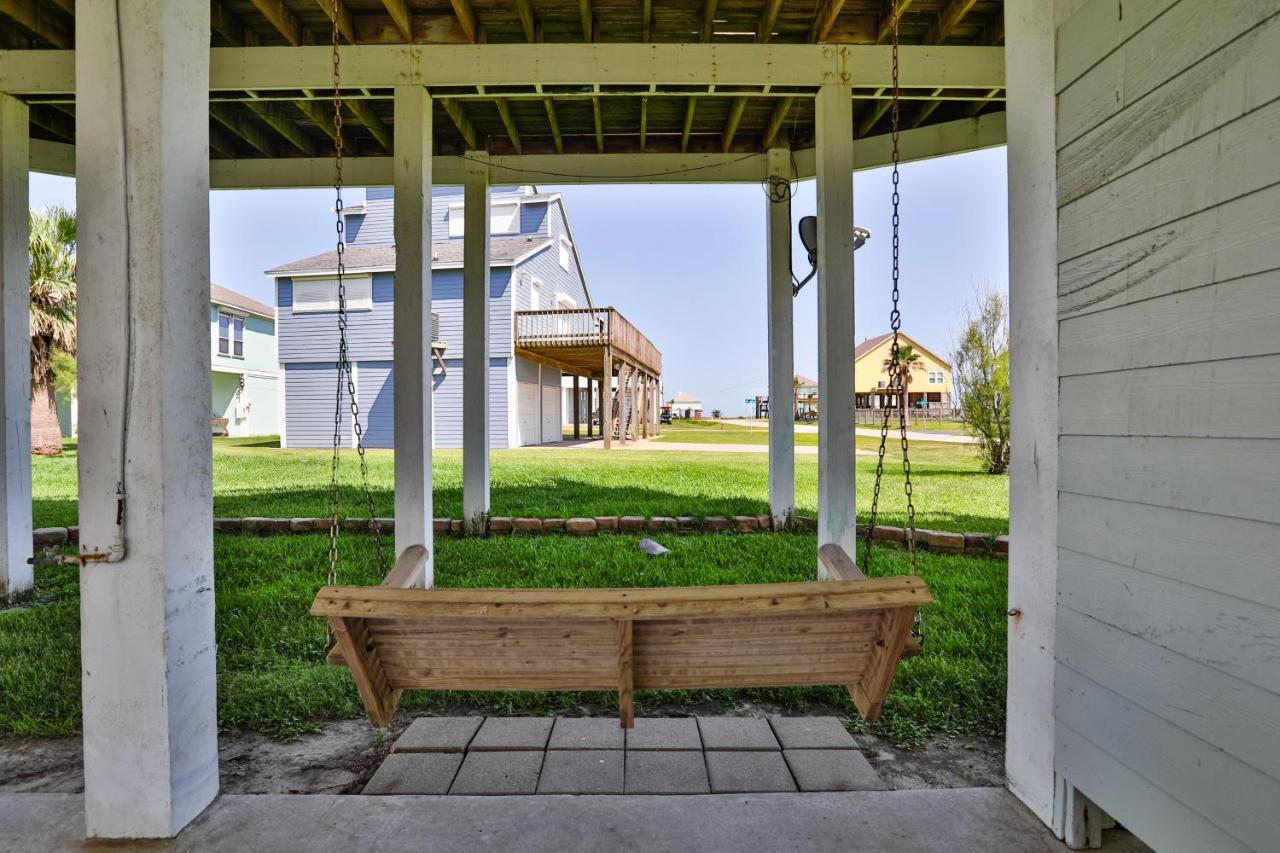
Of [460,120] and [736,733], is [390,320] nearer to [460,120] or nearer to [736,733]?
[460,120]

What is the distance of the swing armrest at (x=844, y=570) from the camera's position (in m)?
1.89

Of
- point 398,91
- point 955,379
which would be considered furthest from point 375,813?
point 955,379

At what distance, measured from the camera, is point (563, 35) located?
4328 millimetres

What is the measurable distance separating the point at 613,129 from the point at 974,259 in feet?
25.3

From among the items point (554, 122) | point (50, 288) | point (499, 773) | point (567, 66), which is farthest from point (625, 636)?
point (50, 288)

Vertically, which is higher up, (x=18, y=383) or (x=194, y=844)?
(x=18, y=383)

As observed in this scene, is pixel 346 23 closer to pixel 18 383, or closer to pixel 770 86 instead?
pixel 770 86

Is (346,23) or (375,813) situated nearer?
(375,813)

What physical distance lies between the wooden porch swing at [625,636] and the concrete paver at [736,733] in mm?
593

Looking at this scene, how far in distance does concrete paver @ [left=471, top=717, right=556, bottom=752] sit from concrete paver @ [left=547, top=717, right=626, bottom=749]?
44 mm

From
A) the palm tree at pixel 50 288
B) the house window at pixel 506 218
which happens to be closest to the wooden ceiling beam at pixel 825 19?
the house window at pixel 506 218

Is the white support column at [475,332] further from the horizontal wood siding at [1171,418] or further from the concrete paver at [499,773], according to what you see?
the horizontal wood siding at [1171,418]

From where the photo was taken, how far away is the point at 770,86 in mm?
4090

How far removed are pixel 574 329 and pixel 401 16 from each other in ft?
39.4
